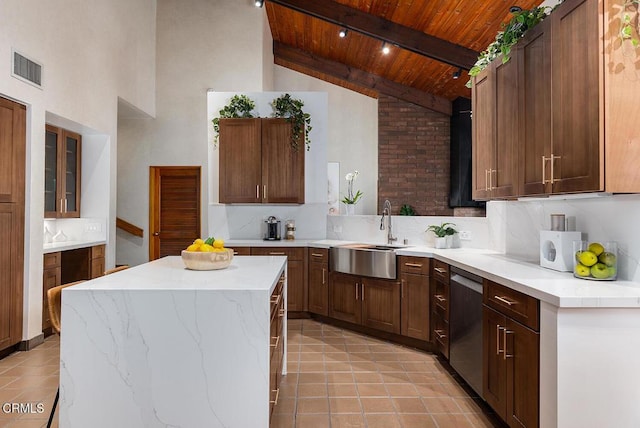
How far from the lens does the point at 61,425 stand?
72.0 inches

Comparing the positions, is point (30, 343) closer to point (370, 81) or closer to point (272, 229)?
point (272, 229)

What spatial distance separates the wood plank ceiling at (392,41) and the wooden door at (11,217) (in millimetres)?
3900

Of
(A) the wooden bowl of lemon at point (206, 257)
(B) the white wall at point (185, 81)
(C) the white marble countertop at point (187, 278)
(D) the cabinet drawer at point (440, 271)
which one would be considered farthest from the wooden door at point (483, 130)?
(B) the white wall at point (185, 81)

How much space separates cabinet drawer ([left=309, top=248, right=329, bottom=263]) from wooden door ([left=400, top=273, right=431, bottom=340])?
100cm

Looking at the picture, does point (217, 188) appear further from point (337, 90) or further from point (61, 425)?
point (337, 90)

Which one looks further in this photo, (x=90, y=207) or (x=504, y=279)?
(x=90, y=207)

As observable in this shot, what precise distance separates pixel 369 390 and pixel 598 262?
166 cm

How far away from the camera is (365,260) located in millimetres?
4066

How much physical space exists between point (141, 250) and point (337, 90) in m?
4.83

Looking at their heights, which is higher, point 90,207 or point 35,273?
point 90,207

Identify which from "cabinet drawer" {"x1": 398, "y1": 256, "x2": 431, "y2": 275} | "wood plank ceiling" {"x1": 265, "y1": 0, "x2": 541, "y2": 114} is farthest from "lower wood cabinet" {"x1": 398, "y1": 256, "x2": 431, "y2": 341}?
"wood plank ceiling" {"x1": 265, "y1": 0, "x2": 541, "y2": 114}

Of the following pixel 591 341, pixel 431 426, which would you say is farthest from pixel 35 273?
pixel 591 341

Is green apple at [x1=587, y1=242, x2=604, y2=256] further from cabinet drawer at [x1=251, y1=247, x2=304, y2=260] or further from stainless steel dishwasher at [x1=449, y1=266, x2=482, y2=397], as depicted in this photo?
cabinet drawer at [x1=251, y1=247, x2=304, y2=260]

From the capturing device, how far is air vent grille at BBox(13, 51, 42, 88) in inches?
139
